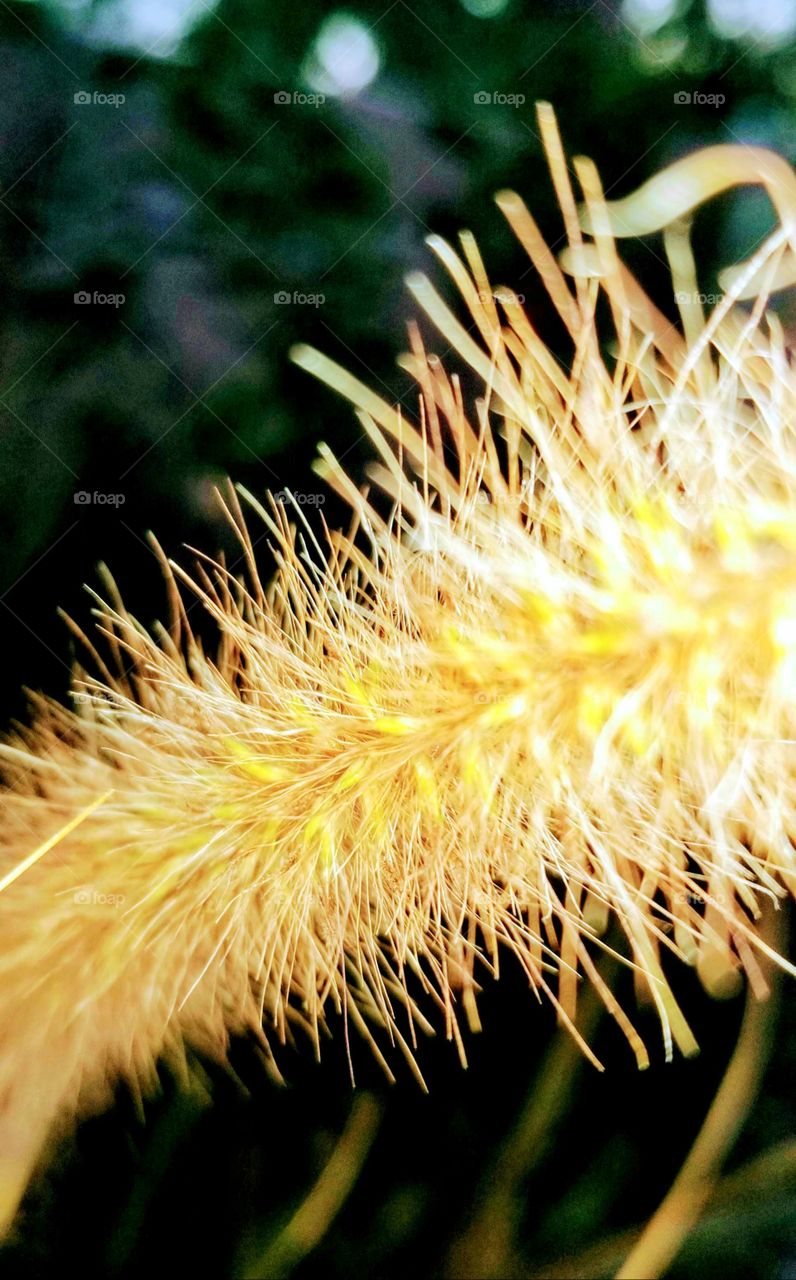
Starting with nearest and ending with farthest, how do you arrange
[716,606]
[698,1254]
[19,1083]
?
[716,606] → [19,1083] → [698,1254]

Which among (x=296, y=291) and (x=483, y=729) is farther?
(x=296, y=291)

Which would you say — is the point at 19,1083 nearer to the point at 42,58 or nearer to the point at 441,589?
the point at 441,589

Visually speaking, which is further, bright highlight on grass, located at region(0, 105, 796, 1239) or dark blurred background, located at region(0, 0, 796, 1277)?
dark blurred background, located at region(0, 0, 796, 1277)

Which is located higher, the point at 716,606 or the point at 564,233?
the point at 564,233

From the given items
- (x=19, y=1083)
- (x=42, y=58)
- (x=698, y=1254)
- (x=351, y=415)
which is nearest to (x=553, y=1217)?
(x=698, y=1254)
